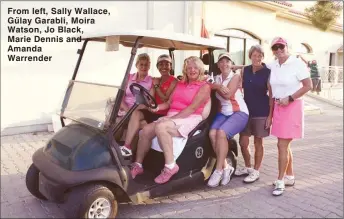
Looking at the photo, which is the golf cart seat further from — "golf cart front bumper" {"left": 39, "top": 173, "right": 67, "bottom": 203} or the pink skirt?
"golf cart front bumper" {"left": 39, "top": 173, "right": 67, "bottom": 203}

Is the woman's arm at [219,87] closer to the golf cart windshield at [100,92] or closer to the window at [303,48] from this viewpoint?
the golf cart windshield at [100,92]

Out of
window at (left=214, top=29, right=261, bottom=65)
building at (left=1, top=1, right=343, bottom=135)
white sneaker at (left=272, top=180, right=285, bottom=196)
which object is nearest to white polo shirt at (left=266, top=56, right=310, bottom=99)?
white sneaker at (left=272, top=180, right=285, bottom=196)

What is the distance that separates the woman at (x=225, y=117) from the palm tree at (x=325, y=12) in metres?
3.34

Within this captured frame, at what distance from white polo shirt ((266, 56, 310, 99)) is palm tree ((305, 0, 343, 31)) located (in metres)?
3.09

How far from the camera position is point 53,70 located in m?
6.25

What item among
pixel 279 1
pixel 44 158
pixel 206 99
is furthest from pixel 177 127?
pixel 279 1

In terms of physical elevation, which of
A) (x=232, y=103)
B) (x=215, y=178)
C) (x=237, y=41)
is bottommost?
(x=215, y=178)

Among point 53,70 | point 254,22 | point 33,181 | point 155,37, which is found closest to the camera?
point 155,37

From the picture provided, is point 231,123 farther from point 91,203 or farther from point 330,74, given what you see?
point 330,74

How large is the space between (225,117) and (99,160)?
1584 mm

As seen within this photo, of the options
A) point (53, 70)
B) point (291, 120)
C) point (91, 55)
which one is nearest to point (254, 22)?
point (91, 55)

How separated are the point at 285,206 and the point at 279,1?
394 inches

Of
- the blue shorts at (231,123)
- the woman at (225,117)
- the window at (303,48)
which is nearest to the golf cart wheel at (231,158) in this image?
the woman at (225,117)

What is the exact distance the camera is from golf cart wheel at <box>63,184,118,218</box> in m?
2.65
